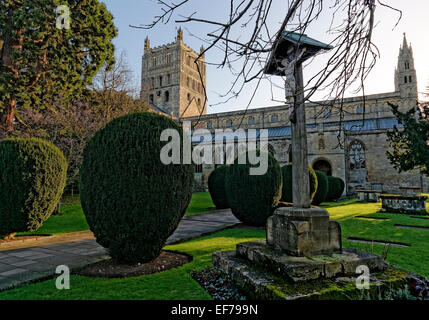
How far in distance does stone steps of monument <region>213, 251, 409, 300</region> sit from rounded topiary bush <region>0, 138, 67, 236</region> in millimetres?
6313

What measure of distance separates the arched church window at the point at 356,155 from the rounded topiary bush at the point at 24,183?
2779 cm

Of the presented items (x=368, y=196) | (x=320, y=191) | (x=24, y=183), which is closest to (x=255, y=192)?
(x=24, y=183)

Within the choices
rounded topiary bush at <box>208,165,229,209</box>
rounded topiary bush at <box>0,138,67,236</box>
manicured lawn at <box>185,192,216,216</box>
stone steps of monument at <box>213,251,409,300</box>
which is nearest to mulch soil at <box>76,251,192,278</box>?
stone steps of monument at <box>213,251,409,300</box>

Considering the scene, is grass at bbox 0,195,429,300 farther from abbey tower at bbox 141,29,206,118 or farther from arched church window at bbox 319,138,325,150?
abbey tower at bbox 141,29,206,118

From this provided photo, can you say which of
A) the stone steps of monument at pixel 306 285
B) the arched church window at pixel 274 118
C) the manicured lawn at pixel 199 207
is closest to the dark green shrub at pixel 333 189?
the manicured lawn at pixel 199 207

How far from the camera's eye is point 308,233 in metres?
3.24

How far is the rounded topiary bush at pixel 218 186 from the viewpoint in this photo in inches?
563

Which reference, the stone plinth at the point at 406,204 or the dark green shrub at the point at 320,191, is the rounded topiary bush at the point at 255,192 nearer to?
the stone plinth at the point at 406,204

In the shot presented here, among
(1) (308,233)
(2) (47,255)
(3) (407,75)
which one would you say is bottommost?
(2) (47,255)

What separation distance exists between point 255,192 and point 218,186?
6.05 meters

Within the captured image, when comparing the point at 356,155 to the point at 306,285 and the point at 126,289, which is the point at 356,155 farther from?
the point at 126,289

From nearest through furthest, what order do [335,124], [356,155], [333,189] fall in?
[333,189], [356,155], [335,124]
